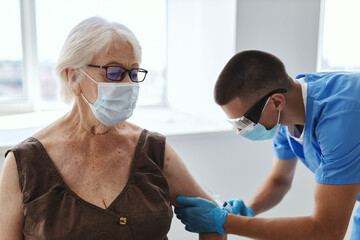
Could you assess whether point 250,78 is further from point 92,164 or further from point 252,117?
point 92,164

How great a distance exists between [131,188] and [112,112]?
298 mm

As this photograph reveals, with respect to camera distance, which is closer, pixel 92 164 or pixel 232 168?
pixel 92 164

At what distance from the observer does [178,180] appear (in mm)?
1541

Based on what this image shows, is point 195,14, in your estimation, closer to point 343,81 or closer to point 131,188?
point 343,81

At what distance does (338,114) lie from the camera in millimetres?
1346

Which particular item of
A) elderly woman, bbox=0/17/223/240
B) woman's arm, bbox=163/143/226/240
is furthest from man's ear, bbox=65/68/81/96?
woman's arm, bbox=163/143/226/240

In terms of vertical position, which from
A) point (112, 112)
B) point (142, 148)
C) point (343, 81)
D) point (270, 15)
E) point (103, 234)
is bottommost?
point (103, 234)

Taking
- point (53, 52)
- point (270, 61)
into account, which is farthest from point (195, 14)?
point (270, 61)

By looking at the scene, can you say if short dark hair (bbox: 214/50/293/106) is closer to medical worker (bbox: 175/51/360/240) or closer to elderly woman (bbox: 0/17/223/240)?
medical worker (bbox: 175/51/360/240)

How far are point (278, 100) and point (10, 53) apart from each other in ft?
5.61

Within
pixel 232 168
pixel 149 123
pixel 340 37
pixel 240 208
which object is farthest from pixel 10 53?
pixel 340 37

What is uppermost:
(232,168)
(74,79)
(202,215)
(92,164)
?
(74,79)

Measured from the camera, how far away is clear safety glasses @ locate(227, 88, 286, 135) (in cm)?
146

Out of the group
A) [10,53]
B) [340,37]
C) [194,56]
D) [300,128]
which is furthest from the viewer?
[340,37]
